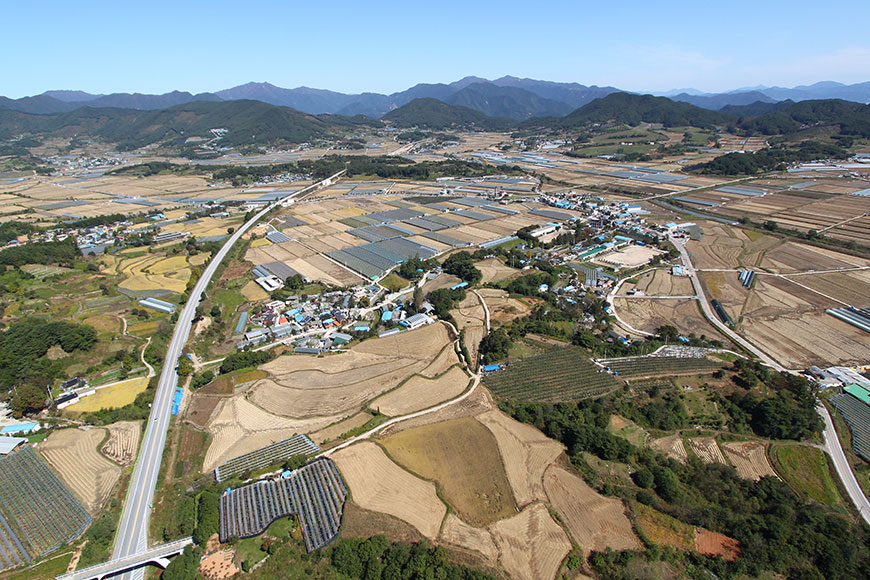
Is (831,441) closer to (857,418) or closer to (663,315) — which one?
(857,418)

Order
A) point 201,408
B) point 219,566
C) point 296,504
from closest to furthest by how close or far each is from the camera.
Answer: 1. point 219,566
2. point 296,504
3. point 201,408

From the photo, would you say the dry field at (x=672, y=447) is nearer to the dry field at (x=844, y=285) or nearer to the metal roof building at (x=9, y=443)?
the dry field at (x=844, y=285)

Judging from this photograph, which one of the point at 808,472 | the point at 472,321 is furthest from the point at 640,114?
the point at 808,472

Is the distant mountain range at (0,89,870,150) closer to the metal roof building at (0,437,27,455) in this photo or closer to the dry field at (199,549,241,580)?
the metal roof building at (0,437,27,455)

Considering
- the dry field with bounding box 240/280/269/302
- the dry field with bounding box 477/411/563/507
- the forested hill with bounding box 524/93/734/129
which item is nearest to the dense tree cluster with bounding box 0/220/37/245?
the dry field with bounding box 240/280/269/302

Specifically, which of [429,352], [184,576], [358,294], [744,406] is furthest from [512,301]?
[184,576]

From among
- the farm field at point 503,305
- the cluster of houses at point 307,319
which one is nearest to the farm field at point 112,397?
the cluster of houses at point 307,319
